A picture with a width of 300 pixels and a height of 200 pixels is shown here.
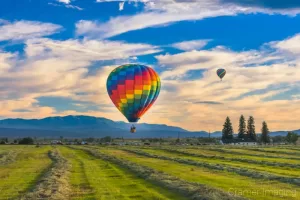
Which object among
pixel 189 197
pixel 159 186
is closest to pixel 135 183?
pixel 159 186

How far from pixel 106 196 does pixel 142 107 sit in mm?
49594

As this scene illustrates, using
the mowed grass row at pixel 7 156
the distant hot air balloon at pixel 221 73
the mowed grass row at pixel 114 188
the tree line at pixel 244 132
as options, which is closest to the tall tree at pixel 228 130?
the tree line at pixel 244 132

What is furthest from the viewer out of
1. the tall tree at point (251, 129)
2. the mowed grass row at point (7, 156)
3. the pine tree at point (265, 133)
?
the tall tree at point (251, 129)

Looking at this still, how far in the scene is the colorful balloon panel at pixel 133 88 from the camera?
243 ft

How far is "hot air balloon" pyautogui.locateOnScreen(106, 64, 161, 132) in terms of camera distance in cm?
7412

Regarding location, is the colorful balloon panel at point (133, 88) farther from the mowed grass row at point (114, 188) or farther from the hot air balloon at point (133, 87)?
the mowed grass row at point (114, 188)

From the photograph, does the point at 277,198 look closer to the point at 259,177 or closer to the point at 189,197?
the point at 189,197

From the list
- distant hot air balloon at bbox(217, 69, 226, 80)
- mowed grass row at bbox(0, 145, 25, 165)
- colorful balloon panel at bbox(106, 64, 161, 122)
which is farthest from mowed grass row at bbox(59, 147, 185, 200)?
distant hot air balloon at bbox(217, 69, 226, 80)

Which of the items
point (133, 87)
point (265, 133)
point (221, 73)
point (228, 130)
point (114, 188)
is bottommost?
point (114, 188)

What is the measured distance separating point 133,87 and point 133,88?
0.16 m

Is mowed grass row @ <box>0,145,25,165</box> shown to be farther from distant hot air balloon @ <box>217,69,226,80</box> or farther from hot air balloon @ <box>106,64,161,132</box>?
distant hot air balloon @ <box>217,69,226,80</box>

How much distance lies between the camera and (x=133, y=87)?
7412 centimetres

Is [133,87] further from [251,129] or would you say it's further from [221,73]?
→ [251,129]

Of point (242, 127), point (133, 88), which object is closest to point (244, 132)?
point (242, 127)
